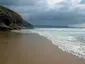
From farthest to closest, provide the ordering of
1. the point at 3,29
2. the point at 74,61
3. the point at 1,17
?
the point at 1,17 < the point at 3,29 < the point at 74,61

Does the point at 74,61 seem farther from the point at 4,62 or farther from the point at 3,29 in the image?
the point at 3,29

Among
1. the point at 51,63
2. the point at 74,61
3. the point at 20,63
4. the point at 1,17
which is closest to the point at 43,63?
the point at 51,63

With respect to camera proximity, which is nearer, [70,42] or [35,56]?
[35,56]

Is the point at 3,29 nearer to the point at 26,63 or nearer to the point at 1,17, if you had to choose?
the point at 1,17

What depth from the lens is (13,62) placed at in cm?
898

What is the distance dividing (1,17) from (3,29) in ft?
19.8

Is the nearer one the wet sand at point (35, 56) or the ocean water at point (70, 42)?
the wet sand at point (35, 56)

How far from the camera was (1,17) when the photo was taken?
176ft

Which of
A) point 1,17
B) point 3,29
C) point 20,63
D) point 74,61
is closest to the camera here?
point 20,63

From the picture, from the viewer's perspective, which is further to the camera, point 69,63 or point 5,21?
point 5,21

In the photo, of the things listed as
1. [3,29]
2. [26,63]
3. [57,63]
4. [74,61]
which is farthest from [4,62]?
[3,29]

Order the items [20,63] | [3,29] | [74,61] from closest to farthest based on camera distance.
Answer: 1. [20,63]
2. [74,61]
3. [3,29]

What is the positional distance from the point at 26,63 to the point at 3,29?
40752 millimetres

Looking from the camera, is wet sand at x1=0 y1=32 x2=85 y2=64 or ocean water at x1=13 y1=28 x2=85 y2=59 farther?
ocean water at x1=13 y1=28 x2=85 y2=59
